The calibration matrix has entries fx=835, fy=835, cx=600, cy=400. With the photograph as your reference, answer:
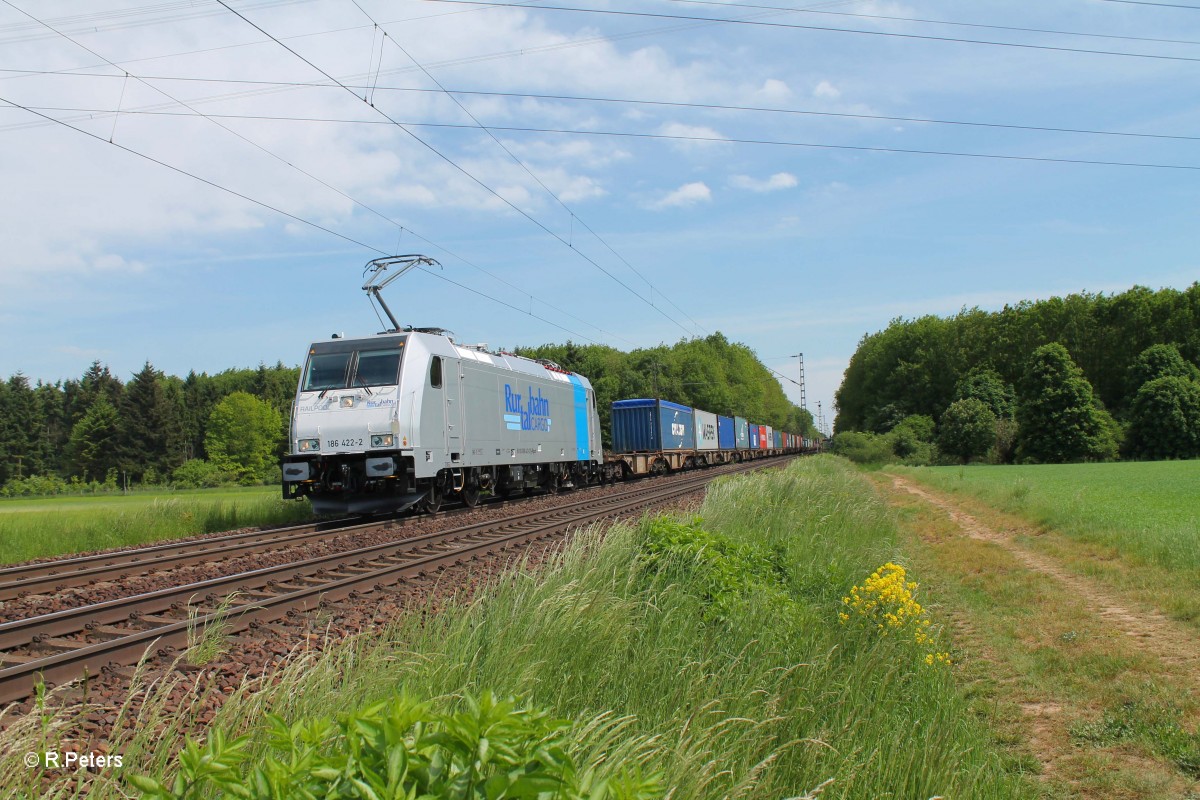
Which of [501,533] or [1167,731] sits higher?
[501,533]

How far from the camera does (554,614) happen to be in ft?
17.0

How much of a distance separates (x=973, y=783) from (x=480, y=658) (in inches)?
100

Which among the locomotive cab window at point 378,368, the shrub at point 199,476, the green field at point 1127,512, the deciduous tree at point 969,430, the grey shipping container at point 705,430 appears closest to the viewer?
the green field at point 1127,512

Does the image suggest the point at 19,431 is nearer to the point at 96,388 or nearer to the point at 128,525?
the point at 96,388

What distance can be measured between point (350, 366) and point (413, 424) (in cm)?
178

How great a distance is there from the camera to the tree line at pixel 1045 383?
210 ft

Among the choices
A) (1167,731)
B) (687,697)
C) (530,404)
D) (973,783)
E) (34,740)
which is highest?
(530,404)

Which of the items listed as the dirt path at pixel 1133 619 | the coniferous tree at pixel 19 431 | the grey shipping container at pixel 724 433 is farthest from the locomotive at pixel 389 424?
the coniferous tree at pixel 19 431

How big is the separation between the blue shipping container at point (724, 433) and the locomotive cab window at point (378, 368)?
3605 centimetres

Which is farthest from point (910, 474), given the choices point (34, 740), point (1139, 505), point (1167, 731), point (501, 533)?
point (34, 740)

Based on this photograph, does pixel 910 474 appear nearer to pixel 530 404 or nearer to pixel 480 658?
pixel 530 404

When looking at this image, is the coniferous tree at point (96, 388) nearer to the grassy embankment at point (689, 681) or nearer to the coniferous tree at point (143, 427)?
the coniferous tree at point (143, 427)

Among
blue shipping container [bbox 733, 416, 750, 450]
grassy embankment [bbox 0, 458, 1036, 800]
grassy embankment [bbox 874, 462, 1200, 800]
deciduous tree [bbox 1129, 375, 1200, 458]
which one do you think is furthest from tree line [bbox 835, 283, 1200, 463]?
grassy embankment [bbox 0, 458, 1036, 800]

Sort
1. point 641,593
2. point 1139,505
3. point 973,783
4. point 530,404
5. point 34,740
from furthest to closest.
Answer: point 530,404 < point 1139,505 < point 641,593 < point 973,783 < point 34,740
